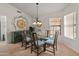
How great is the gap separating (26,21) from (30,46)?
20.0 inches

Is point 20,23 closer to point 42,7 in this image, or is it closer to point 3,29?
point 3,29

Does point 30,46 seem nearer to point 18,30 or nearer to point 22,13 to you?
point 18,30

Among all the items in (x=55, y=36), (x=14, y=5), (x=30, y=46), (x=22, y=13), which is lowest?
(x=30, y=46)

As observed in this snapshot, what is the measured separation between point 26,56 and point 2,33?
66cm

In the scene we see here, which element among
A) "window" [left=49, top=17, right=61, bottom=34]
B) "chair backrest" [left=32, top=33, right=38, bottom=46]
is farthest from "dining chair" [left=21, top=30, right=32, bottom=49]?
"window" [left=49, top=17, right=61, bottom=34]

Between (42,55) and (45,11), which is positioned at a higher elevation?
(45,11)

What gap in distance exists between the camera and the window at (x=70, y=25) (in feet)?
7.55

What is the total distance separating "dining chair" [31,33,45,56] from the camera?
2348 millimetres

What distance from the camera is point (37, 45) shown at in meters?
2.38

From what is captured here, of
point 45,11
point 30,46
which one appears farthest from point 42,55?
point 45,11

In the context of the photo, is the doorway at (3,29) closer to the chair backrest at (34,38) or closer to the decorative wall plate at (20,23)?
the decorative wall plate at (20,23)

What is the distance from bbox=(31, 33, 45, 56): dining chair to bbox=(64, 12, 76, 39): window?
20.2 inches

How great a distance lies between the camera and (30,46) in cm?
238

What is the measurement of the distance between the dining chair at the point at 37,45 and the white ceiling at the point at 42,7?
450mm
